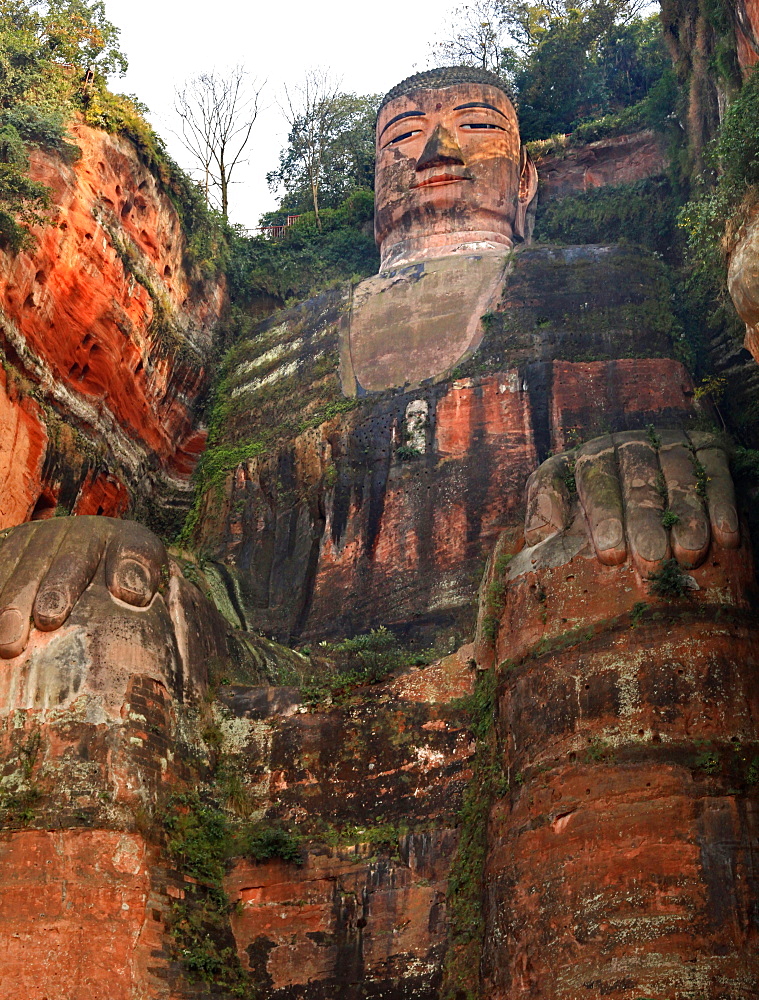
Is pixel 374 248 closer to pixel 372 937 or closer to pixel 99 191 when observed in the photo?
pixel 99 191

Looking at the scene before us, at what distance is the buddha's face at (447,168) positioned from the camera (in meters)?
26.1

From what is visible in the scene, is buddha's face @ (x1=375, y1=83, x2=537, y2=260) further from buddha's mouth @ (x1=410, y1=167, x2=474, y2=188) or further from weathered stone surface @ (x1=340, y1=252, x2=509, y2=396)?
weathered stone surface @ (x1=340, y1=252, x2=509, y2=396)

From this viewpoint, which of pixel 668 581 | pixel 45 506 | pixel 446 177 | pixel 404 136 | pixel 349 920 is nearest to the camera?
pixel 668 581

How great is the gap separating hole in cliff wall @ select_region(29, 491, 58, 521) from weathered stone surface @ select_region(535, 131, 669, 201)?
550 inches

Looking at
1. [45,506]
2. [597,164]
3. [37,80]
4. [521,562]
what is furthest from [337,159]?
[521,562]

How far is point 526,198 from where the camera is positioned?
27.9 meters

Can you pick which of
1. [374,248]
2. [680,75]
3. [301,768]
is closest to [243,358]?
[374,248]

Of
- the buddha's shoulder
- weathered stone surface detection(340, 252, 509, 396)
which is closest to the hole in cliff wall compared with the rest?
the buddha's shoulder

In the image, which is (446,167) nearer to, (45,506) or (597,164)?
(597,164)

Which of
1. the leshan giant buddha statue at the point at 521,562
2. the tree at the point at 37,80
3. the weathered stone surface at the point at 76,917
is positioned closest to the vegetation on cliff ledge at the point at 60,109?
the tree at the point at 37,80

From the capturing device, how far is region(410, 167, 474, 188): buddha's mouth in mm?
26156

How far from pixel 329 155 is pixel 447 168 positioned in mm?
9758

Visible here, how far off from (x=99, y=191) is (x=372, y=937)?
13287 millimetres

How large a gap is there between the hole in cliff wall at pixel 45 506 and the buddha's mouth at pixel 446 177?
31.4 feet
